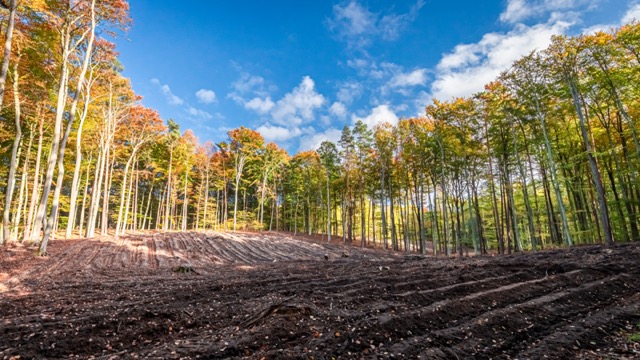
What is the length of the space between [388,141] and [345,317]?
2475 cm

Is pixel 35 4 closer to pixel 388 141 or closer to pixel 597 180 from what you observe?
pixel 388 141

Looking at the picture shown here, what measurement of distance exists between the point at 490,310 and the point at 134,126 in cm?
2766

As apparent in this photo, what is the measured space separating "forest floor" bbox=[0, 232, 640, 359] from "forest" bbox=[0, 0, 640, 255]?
10112 millimetres

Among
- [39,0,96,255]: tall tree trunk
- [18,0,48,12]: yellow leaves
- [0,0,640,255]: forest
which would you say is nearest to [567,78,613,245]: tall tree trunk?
[0,0,640,255]: forest

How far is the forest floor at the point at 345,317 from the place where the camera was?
382 centimetres

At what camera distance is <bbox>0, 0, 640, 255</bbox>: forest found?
14.8 m

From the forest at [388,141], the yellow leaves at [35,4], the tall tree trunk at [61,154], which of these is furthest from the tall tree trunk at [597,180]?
the yellow leaves at [35,4]

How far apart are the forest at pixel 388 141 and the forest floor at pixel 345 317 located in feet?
33.2

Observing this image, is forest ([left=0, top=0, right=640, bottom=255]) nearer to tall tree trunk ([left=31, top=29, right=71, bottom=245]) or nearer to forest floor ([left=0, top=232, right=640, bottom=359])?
tall tree trunk ([left=31, top=29, right=71, bottom=245])

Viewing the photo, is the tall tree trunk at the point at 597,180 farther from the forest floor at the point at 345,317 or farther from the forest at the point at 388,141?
the forest floor at the point at 345,317

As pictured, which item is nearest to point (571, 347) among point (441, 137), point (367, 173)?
point (441, 137)

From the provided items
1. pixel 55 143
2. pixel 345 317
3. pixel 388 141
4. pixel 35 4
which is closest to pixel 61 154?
pixel 55 143

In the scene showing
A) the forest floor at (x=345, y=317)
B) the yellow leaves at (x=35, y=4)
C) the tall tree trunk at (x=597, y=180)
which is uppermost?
the yellow leaves at (x=35, y=4)

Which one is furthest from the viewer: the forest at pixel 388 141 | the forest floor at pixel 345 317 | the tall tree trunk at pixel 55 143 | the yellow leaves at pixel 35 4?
the forest at pixel 388 141
